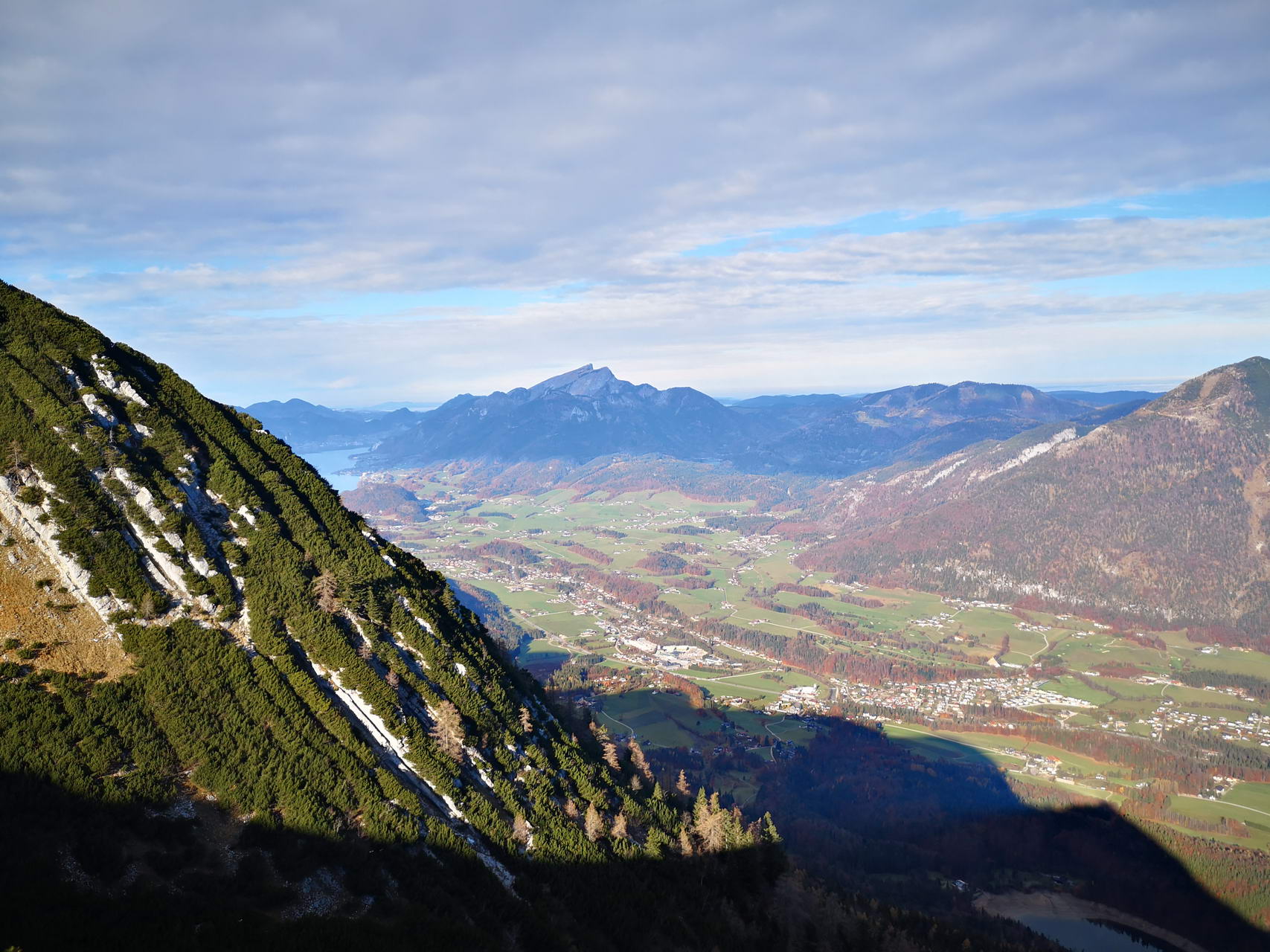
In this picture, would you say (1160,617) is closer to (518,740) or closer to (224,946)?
(518,740)

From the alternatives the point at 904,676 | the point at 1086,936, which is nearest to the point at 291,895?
the point at 1086,936

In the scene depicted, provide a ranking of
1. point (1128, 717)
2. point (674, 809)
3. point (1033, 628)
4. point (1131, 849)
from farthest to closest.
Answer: point (1033, 628) < point (1128, 717) < point (1131, 849) < point (674, 809)

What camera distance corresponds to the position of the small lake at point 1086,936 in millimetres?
66000

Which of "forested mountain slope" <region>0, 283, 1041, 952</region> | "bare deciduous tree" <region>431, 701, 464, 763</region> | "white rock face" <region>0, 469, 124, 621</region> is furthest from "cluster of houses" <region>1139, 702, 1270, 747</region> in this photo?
"white rock face" <region>0, 469, 124, 621</region>

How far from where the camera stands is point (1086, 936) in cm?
6725

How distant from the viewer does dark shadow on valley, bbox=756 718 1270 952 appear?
6944 cm

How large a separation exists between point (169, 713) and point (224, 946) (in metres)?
13.2

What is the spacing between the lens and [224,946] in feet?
78.6

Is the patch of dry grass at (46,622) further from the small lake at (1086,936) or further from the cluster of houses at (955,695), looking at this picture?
the cluster of houses at (955,695)

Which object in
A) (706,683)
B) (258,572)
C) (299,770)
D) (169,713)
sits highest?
(258,572)

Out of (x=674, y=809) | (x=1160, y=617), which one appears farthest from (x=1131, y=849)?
(x=1160, y=617)

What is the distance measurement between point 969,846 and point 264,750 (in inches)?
3161

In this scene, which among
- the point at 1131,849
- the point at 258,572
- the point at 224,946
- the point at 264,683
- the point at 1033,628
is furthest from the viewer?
the point at 1033,628

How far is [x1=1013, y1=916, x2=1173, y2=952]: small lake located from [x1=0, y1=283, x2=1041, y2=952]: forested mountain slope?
17827 mm
